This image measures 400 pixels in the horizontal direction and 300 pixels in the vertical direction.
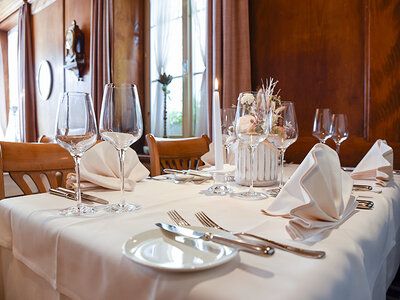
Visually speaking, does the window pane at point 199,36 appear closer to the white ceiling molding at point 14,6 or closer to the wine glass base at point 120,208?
the wine glass base at point 120,208

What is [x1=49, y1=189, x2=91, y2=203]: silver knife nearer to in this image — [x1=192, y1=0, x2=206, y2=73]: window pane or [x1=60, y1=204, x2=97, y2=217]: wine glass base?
[x1=60, y1=204, x2=97, y2=217]: wine glass base

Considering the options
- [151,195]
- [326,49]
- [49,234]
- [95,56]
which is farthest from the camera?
[95,56]

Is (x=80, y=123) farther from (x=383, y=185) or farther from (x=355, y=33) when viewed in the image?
(x=355, y=33)

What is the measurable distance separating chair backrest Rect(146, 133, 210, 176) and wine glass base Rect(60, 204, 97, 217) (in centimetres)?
83

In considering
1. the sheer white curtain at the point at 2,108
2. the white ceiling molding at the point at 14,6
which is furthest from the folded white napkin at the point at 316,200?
the sheer white curtain at the point at 2,108

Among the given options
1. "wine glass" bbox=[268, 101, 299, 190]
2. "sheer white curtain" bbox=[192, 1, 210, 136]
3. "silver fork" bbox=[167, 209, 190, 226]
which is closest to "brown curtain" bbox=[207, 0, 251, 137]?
"sheer white curtain" bbox=[192, 1, 210, 136]

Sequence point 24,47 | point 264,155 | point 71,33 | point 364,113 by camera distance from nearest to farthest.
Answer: point 264,155
point 364,113
point 71,33
point 24,47

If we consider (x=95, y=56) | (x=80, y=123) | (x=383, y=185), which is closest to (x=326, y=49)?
(x=383, y=185)

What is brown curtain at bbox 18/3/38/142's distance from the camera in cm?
541

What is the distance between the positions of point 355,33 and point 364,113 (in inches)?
20.4

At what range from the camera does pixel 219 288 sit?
0.34 m

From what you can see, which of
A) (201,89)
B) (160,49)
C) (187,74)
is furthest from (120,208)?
(160,49)

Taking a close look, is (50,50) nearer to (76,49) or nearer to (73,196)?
(76,49)

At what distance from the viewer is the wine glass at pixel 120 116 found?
66 cm
